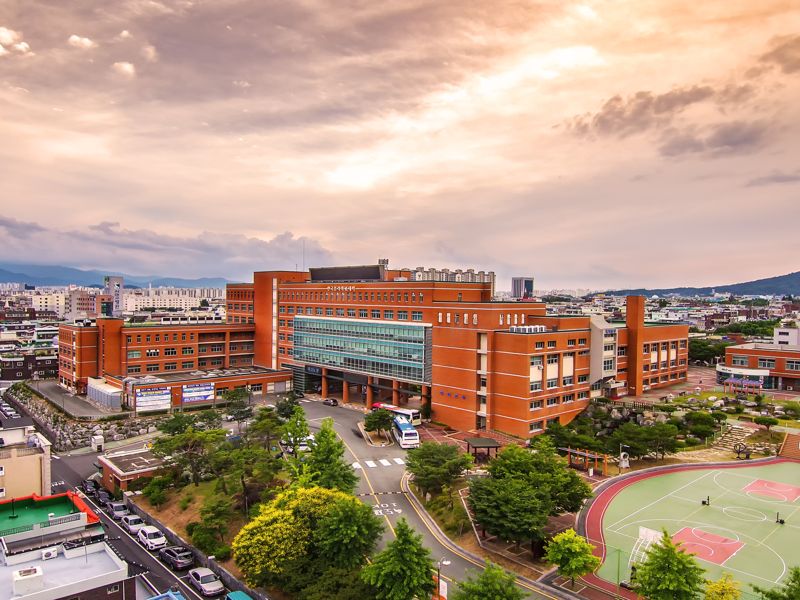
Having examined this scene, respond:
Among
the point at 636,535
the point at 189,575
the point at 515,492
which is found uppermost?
the point at 515,492

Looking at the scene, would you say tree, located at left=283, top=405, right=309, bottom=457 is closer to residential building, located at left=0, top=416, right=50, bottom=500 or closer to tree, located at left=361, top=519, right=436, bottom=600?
residential building, located at left=0, top=416, right=50, bottom=500

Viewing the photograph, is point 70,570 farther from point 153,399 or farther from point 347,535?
point 153,399

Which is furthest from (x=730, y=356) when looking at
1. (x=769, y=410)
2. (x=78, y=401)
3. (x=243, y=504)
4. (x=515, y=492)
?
(x=78, y=401)

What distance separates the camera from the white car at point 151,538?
35312 millimetres

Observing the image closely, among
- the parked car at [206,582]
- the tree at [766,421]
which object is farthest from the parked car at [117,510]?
the tree at [766,421]

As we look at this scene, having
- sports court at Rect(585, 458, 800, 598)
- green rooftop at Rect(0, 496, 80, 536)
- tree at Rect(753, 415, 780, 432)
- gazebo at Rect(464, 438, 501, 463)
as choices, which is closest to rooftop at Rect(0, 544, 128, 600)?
green rooftop at Rect(0, 496, 80, 536)

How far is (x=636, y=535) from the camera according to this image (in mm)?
32531

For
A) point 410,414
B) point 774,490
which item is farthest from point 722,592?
point 410,414

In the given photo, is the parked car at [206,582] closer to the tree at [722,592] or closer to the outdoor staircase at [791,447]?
the tree at [722,592]

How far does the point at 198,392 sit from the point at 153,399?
5.36 m

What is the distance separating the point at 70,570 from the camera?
83.6ft

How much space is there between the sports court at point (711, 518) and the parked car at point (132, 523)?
2921 centimetres

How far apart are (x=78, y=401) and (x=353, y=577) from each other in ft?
198

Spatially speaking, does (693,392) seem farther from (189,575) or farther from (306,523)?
(189,575)
